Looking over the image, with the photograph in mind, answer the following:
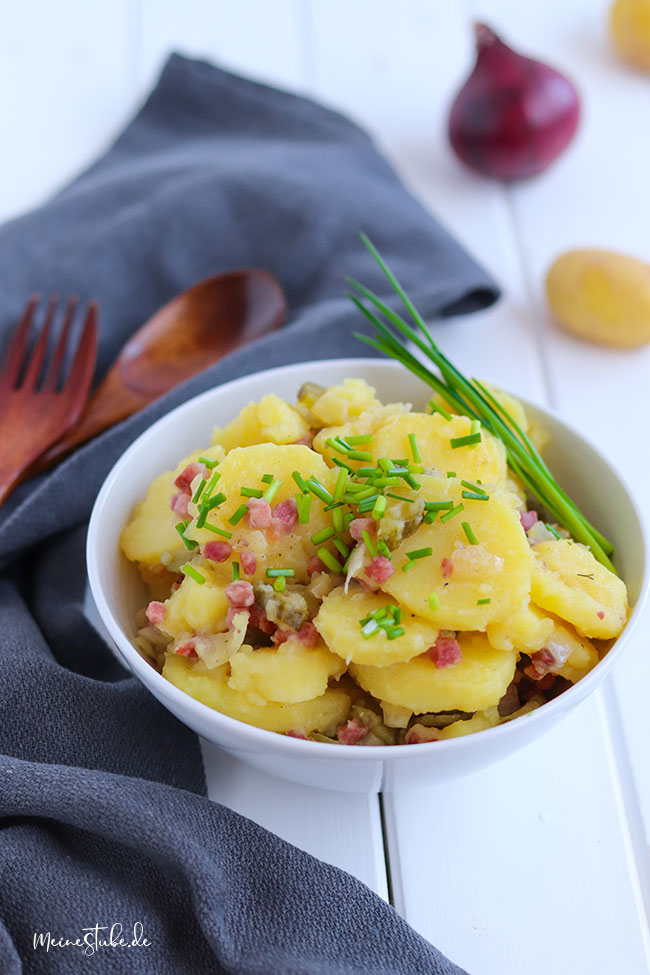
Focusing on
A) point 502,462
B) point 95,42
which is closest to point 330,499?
point 502,462

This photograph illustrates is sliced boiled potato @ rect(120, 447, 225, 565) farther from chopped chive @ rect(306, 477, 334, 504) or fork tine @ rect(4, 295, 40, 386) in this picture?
fork tine @ rect(4, 295, 40, 386)

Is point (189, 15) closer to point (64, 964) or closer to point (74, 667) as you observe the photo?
point (74, 667)

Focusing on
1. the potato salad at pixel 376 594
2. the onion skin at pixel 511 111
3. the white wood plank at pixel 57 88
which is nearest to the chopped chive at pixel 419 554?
the potato salad at pixel 376 594

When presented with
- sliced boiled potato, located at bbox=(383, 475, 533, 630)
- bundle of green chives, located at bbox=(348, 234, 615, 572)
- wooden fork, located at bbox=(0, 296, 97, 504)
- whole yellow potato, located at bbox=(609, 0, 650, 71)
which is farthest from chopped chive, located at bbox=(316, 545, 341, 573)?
whole yellow potato, located at bbox=(609, 0, 650, 71)

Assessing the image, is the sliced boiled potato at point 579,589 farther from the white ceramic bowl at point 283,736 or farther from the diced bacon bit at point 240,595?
the diced bacon bit at point 240,595

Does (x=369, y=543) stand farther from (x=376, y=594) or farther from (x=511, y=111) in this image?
(x=511, y=111)

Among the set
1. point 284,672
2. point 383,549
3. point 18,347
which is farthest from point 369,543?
point 18,347
